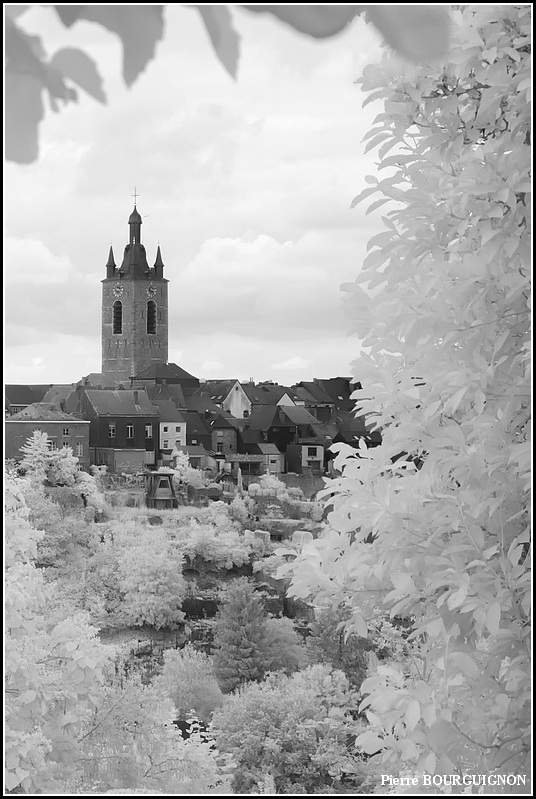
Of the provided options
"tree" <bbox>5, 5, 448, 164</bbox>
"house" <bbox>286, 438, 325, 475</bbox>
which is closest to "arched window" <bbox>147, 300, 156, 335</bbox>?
"house" <bbox>286, 438, 325, 475</bbox>

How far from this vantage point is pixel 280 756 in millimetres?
2832

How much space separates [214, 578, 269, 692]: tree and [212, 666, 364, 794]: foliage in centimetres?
6

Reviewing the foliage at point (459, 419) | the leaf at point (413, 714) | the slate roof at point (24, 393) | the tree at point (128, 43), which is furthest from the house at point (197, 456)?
the tree at point (128, 43)

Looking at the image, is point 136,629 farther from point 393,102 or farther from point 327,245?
point 393,102

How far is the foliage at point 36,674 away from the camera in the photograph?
7.73 ft

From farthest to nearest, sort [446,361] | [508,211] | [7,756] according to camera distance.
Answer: [7,756]
[446,361]
[508,211]

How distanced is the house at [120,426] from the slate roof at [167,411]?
18mm

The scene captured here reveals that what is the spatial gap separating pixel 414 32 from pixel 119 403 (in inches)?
103

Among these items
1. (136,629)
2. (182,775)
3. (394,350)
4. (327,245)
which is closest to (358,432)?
(327,245)

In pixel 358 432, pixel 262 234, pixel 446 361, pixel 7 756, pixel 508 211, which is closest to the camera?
pixel 508 211

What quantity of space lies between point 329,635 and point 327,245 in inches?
51.8

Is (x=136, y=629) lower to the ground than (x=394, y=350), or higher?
lower

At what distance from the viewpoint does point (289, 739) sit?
9.43 feet

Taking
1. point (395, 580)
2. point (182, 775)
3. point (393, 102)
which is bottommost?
point (182, 775)
